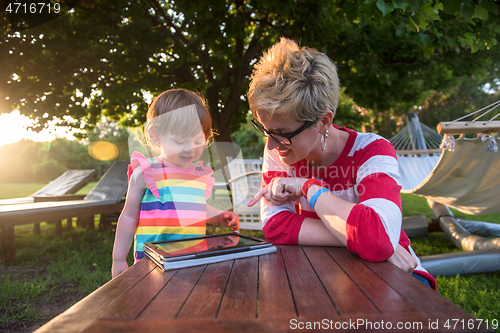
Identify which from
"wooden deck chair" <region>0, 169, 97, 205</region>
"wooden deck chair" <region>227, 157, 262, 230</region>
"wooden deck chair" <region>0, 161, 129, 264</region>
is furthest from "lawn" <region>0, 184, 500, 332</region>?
"wooden deck chair" <region>227, 157, 262, 230</region>

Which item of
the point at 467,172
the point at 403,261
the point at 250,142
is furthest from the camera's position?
the point at 250,142

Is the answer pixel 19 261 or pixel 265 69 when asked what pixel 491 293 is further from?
pixel 19 261

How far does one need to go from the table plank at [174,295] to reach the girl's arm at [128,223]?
27.4 inches

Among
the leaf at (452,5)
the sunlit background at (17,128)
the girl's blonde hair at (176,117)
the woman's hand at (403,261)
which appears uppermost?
the leaf at (452,5)

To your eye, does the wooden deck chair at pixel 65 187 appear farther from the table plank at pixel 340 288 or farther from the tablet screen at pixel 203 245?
the table plank at pixel 340 288

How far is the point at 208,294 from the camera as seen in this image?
72cm

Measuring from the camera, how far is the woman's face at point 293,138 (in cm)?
127

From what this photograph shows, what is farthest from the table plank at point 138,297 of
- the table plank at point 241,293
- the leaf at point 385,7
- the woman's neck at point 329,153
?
the leaf at point 385,7

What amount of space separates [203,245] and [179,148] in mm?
600

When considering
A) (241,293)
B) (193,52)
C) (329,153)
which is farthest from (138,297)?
(193,52)

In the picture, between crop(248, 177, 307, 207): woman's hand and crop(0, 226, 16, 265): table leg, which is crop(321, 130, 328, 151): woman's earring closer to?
crop(248, 177, 307, 207): woman's hand

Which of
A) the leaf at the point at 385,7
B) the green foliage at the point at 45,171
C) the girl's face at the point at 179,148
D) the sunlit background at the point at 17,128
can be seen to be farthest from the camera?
the green foliage at the point at 45,171

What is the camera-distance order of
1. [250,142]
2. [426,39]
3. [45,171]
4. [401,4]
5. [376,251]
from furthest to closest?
[250,142]
[45,171]
[426,39]
[401,4]
[376,251]

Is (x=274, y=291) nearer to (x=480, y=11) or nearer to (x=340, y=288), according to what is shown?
(x=340, y=288)
